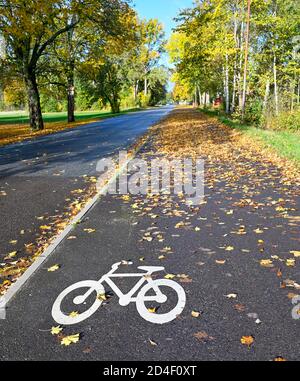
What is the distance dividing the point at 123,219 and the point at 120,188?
7.62ft

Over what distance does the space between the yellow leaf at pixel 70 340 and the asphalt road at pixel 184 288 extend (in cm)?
4

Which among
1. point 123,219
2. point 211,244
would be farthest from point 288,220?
point 123,219

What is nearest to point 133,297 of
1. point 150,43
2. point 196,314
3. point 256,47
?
point 196,314

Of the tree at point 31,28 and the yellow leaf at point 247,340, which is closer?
the yellow leaf at point 247,340

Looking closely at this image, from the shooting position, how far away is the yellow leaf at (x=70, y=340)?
10.2 ft

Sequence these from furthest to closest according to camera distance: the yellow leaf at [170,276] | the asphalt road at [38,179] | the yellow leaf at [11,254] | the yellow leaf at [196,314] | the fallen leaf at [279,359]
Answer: the asphalt road at [38,179] < the yellow leaf at [11,254] < the yellow leaf at [170,276] < the yellow leaf at [196,314] < the fallen leaf at [279,359]

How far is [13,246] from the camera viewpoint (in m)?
5.29

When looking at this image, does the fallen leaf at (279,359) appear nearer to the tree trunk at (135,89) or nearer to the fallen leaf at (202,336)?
the fallen leaf at (202,336)

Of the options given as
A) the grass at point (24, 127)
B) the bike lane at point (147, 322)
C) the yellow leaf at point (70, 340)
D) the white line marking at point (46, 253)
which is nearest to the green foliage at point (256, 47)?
the grass at point (24, 127)

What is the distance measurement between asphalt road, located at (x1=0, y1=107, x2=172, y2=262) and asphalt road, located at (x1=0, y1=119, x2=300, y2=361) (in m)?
0.92

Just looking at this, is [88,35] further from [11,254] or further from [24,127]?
[11,254]

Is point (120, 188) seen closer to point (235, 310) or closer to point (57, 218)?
point (57, 218)

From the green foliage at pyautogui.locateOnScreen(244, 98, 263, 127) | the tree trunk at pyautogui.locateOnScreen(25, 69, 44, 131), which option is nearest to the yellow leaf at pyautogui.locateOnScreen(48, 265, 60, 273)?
the green foliage at pyautogui.locateOnScreen(244, 98, 263, 127)
